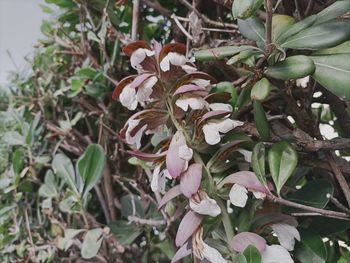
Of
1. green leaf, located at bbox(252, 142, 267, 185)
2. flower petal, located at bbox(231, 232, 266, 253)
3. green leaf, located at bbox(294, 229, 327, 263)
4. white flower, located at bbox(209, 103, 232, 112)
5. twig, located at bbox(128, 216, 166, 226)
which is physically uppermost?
white flower, located at bbox(209, 103, 232, 112)

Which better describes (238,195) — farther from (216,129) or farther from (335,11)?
(335,11)

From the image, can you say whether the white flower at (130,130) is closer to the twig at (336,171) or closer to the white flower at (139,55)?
the white flower at (139,55)

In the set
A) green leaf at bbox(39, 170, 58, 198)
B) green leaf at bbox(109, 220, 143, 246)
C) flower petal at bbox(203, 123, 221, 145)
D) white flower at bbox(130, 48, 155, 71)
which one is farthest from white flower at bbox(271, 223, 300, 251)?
green leaf at bbox(39, 170, 58, 198)

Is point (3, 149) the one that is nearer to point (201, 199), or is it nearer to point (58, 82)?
point (58, 82)

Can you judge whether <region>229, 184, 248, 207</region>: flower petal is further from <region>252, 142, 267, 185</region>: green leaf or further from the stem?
the stem

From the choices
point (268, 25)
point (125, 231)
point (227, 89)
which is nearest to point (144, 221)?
point (125, 231)

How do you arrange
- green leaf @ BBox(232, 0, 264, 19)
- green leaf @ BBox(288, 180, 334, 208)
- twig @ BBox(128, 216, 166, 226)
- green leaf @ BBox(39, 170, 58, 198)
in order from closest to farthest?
1. green leaf @ BBox(232, 0, 264, 19)
2. green leaf @ BBox(288, 180, 334, 208)
3. twig @ BBox(128, 216, 166, 226)
4. green leaf @ BBox(39, 170, 58, 198)

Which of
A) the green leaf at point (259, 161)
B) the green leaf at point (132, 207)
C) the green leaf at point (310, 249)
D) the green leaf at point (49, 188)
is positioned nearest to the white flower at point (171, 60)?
the green leaf at point (259, 161)
